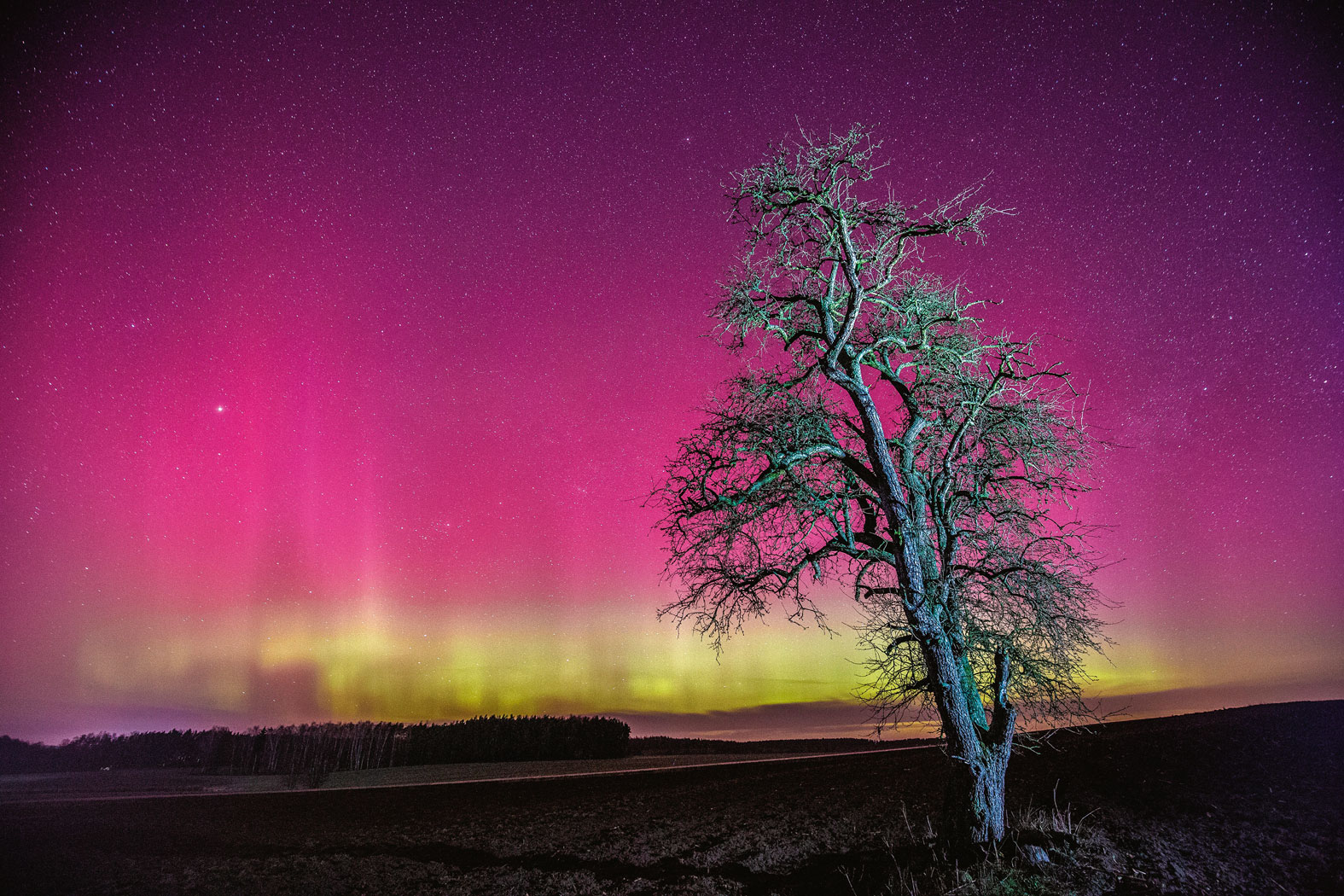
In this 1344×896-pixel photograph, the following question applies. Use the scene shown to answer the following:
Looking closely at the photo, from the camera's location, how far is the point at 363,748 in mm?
90562

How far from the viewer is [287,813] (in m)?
28.1

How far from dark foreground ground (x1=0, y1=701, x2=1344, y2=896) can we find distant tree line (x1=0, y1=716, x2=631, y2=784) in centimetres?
7139

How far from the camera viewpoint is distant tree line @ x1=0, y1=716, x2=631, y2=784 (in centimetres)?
8875

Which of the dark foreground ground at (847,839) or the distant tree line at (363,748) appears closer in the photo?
the dark foreground ground at (847,839)

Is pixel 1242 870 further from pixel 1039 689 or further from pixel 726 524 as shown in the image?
pixel 726 524

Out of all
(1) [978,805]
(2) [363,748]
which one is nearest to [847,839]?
(1) [978,805]

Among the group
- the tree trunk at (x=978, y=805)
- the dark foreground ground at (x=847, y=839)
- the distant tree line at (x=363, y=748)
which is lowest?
the distant tree line at (x=363, y=748)

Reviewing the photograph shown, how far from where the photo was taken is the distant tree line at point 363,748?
291 ft

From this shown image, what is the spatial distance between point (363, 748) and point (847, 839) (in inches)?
3969

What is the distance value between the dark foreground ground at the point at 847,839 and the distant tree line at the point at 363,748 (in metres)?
71.4

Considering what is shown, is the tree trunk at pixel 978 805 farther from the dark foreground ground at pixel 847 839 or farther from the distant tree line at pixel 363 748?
the distant tree line at pixel 363 748

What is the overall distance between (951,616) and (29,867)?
2428 centimetres

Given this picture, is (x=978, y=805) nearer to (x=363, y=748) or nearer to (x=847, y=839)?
(x=847, y=839)

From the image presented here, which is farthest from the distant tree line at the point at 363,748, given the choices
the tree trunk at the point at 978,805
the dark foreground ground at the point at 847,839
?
the tree trunk at the point at 978,805
